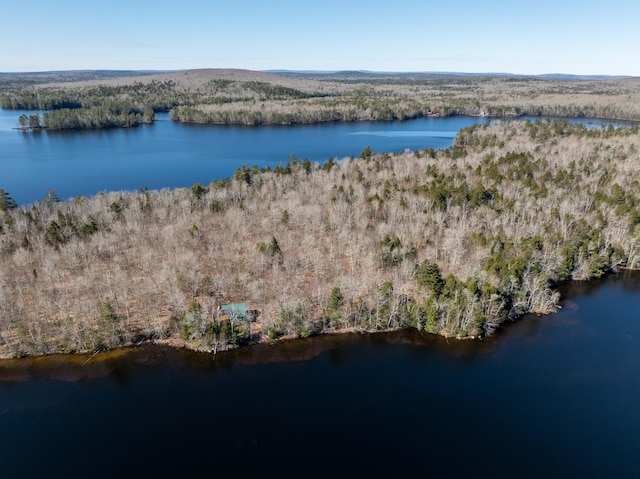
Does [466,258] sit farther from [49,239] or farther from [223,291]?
[49,239]

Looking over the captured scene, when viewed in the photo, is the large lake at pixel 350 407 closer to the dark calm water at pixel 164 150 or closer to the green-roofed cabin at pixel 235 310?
the green-roofed cabin at pixel 235 310

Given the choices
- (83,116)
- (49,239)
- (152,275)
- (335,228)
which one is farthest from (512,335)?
(83,116)

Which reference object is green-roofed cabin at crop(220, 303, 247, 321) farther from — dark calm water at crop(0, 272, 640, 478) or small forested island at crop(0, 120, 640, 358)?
dark calm water at crop(0, 272, 640, 478)

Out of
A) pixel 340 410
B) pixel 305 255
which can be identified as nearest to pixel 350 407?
pixel 340 410

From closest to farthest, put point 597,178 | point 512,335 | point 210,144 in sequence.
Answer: point 512,335, point 597,178, point 210,144

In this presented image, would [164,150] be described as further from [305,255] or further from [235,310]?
[235,310]

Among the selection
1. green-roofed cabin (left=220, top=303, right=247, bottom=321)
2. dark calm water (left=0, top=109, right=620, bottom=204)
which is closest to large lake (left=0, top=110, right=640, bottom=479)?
green-roofed cabin (left=220, top=303, right=247, bottom=321)
